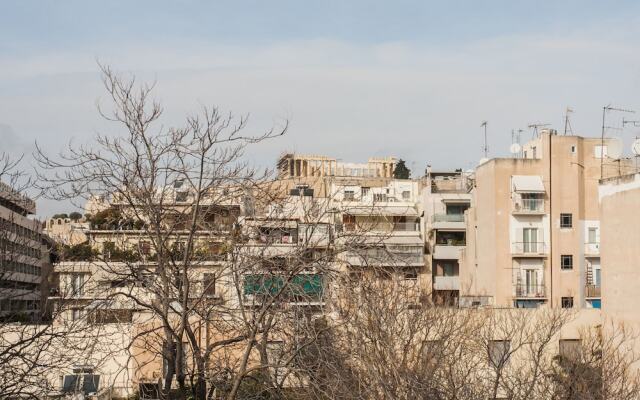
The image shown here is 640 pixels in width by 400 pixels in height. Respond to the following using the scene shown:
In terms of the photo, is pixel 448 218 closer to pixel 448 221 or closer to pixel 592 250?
pixel 448 221

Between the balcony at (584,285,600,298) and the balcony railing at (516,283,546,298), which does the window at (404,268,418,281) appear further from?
the balcony at (584,285,600,298)

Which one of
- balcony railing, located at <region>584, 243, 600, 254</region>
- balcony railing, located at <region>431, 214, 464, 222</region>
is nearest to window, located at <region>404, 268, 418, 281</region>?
balcony railing, located at <region>584, 243, 600, 254</region>

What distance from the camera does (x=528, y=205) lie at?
48.7m

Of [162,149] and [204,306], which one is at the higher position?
[162,149]

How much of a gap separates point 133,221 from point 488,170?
122 feet

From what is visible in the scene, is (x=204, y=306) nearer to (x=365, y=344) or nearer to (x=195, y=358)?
(x=195, y=358)

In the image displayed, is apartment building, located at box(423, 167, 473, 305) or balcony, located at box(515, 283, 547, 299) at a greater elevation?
apartment building, located at box(423, 167, 473, 305)

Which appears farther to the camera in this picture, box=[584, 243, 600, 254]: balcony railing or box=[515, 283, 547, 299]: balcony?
box=[515, 283, 547, 299]: balcony

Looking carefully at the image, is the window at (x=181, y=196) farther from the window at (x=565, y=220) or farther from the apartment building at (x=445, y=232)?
the apartment building at (x=445, y=232)

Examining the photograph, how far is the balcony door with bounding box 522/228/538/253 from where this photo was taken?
162 ft

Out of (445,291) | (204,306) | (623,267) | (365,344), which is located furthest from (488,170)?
(204,306)

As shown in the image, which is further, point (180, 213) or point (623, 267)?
point (623, 267)

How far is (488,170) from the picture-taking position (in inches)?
1972

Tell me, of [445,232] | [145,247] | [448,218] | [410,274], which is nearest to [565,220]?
[448,218]
